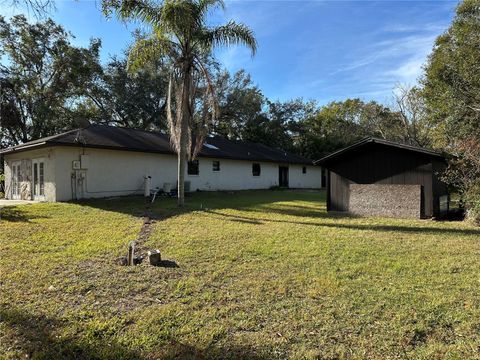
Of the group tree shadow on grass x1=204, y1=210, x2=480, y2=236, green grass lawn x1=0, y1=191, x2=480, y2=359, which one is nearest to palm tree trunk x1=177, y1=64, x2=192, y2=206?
tree shadow on grass x1=204, y1=210, x2=480, y2=236

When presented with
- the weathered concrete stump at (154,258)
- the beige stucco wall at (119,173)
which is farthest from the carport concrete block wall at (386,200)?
the beige stucco wall at (119,173)

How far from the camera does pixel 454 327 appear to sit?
352 centimetres

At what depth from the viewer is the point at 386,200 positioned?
36.7 ft

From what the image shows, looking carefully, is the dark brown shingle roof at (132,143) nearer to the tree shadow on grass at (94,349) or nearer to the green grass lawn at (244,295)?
the green grass lawn at (244,295)

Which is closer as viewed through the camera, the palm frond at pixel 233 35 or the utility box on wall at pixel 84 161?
the palm frond at pixel 233 35

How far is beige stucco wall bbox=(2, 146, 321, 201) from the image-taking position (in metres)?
14.0

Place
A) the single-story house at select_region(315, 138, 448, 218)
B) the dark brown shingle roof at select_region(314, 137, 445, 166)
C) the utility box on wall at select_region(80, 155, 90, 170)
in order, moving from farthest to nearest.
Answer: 1. the utility box on wall at select_region(80, 155, 90, 170)
2. the single-story house at select_region(315, 138, 448, 218)
3. the dark brown shingle roof at select_region(314, 137, 445, 166)

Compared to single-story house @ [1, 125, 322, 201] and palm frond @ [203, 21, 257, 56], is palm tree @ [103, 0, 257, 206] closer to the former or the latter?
palm frond @ [203, 21, 257, 56]

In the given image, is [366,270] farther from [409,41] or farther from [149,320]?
[409,41]

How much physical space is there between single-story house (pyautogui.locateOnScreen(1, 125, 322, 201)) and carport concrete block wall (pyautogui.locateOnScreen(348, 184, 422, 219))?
9947 millimetres

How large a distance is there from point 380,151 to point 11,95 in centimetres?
2426

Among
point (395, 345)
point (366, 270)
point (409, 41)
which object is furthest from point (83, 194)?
point (409, 41)

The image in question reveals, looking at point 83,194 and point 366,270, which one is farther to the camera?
point 83,194

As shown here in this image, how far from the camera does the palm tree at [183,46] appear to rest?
11250mm
